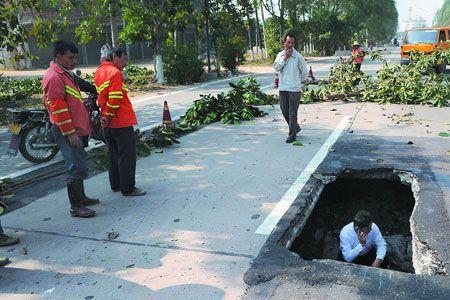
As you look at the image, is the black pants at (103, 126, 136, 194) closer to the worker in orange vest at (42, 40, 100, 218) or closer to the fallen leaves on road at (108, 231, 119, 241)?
the worker in orange vest at (42, 40, 100, 218)

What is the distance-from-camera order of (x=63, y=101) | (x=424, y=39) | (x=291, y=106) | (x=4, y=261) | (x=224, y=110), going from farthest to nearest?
(x=424, y=39) < (x=224, y=110) < (x=291, y=106) < (x=63, y=101) < (x=4, y=261)

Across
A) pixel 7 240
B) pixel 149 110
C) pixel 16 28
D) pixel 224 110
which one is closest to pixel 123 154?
pixel 7 240

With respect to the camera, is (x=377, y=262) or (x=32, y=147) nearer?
(x=377, y=262)

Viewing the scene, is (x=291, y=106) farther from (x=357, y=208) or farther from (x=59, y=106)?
(x=59, y=106)

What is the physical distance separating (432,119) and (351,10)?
5872 cm

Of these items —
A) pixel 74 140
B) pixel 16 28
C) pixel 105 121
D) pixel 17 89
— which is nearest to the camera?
pixel 74 140

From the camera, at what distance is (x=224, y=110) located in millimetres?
10289

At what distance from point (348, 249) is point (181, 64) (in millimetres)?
16165

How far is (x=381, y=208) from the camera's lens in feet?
19.4

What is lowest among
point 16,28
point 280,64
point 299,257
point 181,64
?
point 299,257

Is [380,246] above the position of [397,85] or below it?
below

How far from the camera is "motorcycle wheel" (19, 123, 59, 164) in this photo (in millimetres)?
7156

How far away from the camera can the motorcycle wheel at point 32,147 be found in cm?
716

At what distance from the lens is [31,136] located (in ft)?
23.8
